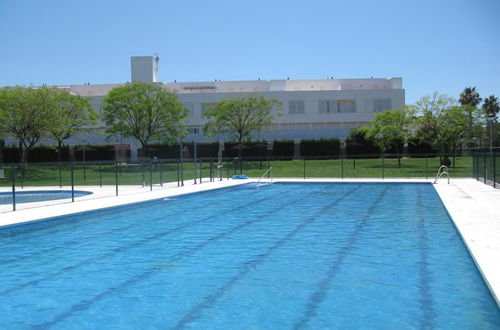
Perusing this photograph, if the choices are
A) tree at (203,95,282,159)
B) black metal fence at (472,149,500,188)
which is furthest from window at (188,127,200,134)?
black metal fence at (472,149,500,188)

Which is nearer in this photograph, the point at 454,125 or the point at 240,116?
the point at 454,125

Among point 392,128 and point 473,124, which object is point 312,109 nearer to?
point 392,128

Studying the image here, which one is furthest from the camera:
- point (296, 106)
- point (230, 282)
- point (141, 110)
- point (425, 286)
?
point (296, 106)

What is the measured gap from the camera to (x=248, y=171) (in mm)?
38062

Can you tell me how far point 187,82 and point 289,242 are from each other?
178 ft

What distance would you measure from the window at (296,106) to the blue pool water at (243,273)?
42093 mm

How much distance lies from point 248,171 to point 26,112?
17.2 m

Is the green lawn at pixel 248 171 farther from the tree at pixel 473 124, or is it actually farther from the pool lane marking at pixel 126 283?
the pool lane marking at pixel 126 283

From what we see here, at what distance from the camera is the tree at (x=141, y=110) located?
4472cm

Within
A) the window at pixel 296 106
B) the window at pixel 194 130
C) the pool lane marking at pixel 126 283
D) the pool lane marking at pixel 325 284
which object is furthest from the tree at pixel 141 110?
the pool lane marking at pixel 325 284

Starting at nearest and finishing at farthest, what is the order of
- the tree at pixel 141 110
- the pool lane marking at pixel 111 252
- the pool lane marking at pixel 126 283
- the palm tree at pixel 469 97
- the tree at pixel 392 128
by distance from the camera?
the pool lane marking at pixel 126 283 < the pool lane marking at pixel 111 252 < the tree at pixel 392 128 < the tree at pixel 141 110 < the palm tree at pixel 469 97

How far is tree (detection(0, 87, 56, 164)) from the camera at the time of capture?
3738 centimetres

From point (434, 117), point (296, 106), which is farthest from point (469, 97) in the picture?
point (434, 117)

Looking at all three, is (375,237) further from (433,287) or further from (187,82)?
(187,82)
